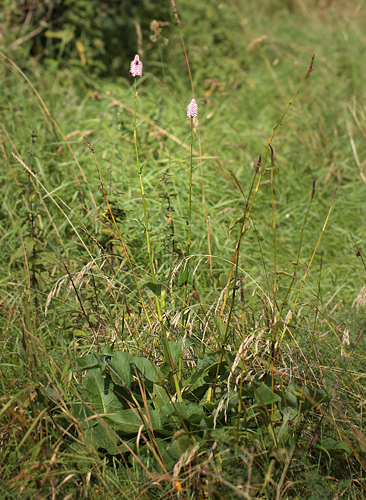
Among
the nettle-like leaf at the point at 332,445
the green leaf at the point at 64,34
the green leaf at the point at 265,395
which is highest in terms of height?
the green leaf at the point at 64,34

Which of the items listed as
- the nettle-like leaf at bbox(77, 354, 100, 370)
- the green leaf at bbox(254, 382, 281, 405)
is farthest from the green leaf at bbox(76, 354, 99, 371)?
the green leaf at bbox(254, 382, 281, 405)

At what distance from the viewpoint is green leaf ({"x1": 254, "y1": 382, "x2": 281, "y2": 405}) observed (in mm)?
1438

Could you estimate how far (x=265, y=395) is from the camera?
1454 millimetres

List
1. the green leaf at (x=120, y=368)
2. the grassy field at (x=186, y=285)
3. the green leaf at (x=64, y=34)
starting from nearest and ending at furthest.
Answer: the grassy field at (x=186, y=285) < the green leaf at (x=120, y=368) < the green leaf at (x=64, y=34)

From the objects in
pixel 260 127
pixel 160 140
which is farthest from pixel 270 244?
pixel 260 127

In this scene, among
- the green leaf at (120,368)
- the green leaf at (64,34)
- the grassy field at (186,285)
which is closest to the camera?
the grassy field at (186,285)

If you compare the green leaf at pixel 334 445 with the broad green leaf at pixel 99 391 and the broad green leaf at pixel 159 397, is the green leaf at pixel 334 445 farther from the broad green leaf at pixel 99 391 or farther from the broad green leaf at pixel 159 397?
the broad green leaf at pixel 99 391

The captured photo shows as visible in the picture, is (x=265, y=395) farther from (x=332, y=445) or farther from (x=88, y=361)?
(x=88, y=361)

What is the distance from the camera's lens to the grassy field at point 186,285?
54.2 inches

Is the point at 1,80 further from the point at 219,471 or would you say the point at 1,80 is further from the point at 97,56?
the point at 219,471

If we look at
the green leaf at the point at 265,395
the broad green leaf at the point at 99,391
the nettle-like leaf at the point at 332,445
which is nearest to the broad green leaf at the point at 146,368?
the broad green leaf at the point at 99,391

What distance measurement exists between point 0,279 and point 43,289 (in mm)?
299

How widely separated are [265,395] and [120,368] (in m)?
0.47

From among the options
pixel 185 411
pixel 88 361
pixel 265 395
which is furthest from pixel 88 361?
pixel 265 395
